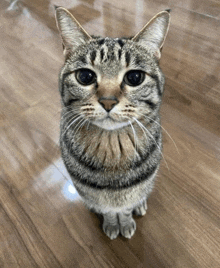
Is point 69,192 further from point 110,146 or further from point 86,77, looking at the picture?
point 86,77

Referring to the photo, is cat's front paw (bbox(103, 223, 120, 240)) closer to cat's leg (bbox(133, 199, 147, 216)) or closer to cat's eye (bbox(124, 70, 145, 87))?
cat's leg (bbox(133, 199, 147, 216))

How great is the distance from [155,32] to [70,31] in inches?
9.4

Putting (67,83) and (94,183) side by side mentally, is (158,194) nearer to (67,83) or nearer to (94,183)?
(94,183)

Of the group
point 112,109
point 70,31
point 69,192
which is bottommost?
point 69,192

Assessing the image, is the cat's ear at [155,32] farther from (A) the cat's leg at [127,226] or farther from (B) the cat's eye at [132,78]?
(A) the cat's leg at [127,226]

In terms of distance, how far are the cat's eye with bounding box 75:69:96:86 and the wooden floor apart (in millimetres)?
612

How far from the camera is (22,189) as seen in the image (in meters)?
1.07

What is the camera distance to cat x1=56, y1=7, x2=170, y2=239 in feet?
1.89

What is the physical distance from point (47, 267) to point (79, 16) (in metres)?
1.73

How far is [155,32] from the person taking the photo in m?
0.62

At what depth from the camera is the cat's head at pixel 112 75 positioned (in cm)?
56

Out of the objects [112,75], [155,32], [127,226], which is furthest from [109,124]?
[127,226]

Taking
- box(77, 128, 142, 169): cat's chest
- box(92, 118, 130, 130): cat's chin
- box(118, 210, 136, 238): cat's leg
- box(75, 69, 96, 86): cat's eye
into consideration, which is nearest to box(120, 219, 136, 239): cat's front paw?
box(118, 210, 136, 238): cat's leg

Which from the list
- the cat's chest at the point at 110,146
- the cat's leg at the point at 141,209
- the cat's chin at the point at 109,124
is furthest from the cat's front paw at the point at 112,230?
the cat's chin at the point at 109,124
